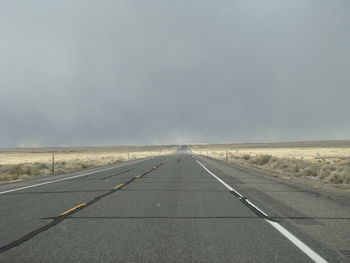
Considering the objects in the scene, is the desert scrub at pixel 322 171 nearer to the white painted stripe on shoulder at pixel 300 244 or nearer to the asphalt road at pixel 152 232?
the asphalt road at pixel 152 232

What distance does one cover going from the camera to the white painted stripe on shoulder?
493 cm

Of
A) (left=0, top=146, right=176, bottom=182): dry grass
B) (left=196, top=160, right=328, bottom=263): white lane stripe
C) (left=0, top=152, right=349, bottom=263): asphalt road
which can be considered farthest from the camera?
(left=0, top=146, right=176, bottom=182): dry grass

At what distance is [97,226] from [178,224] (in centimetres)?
166

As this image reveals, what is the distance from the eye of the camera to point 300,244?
5.65 metres

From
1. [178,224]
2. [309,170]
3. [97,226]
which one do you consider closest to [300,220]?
[178,224]

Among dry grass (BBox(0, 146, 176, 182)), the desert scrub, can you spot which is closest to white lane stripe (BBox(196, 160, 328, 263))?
the desert scrub

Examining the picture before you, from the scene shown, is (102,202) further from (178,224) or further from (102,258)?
(102,258)

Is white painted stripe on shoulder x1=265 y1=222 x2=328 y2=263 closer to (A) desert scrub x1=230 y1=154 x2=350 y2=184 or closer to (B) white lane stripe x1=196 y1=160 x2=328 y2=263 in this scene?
(B) white lane stripe x1=196 y1=160 x2=328 y2=263

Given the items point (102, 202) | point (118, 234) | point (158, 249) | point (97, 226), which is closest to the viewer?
point (158, 249)

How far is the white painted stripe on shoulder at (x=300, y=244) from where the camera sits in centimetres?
493

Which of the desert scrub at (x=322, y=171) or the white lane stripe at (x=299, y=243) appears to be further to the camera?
the desert scrub at (x=322, y=171)

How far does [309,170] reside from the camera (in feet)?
75.2

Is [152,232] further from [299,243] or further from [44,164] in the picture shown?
[44,164]

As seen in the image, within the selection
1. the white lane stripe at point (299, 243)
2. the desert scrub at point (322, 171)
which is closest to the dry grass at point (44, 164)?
the desert scrub at point (322, 171)
